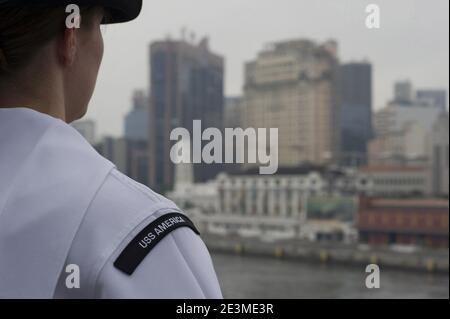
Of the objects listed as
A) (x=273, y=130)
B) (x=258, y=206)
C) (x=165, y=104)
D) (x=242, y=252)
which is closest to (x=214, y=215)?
(x=258, y=206)

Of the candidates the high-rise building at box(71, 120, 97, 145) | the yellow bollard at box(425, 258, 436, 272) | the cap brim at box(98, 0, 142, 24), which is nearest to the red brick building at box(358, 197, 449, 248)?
the yellow bollard at box(425, 258, 436, 272)

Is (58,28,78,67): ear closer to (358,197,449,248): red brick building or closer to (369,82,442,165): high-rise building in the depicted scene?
(358,197,449,248): red brick building

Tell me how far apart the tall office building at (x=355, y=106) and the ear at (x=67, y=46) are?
20.2m

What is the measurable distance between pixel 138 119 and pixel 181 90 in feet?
7.52

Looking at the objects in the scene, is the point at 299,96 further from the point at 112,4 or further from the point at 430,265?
the point at 112,4

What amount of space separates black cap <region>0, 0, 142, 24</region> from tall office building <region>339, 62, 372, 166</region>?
20.2m

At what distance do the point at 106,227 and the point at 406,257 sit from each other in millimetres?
12474

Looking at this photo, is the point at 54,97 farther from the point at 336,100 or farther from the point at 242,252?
the point at 336,100

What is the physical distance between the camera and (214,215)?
17.7 m

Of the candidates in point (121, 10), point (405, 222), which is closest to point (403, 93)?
point (405, 222)

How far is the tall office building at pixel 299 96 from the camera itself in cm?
2150

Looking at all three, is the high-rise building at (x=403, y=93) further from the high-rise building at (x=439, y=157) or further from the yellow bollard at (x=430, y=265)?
the yellow bollard at (x=430, y=265)

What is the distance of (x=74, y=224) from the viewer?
22cm

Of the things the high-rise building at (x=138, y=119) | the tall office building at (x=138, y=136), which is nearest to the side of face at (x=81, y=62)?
the tall office building at (x=138, y=136)
